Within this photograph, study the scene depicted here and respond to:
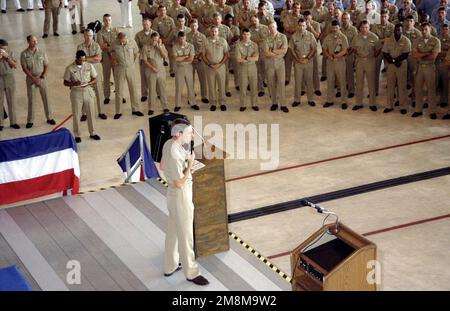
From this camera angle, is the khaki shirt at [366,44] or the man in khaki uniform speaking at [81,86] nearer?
the man in khaki uniform speaking at [81,86]

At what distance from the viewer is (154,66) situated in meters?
15.0

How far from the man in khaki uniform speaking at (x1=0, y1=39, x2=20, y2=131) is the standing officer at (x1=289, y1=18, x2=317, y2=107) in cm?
525

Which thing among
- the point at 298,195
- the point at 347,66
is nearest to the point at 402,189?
the point at 298,195

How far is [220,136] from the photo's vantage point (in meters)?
14.0

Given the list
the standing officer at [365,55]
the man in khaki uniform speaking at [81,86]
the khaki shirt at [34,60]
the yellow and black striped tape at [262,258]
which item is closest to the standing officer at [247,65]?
the standing officer at [365,55]

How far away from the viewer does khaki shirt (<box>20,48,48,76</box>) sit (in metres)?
14.3

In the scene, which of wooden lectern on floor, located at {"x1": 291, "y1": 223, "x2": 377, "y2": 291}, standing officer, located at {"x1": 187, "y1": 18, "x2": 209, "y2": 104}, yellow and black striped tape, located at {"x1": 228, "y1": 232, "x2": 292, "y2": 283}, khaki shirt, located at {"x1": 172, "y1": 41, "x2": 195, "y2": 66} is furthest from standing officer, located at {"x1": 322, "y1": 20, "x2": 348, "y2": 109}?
wooden lectern on floor, located at {"x1": 291, "y1": 223, "x2": 377, "y2": 291}

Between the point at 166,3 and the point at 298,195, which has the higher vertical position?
the point at 166,3

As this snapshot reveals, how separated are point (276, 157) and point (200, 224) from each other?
4202 mm

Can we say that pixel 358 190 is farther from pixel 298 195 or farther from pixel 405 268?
pixel 405 268

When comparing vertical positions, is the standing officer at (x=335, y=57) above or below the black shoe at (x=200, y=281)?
above

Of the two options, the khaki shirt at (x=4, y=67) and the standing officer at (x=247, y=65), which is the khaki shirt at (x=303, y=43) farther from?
the khaki shirt at (x=4, y=67)

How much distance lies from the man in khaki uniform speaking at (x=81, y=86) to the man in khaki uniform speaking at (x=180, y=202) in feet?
19.3

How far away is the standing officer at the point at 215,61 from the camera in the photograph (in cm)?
1488
